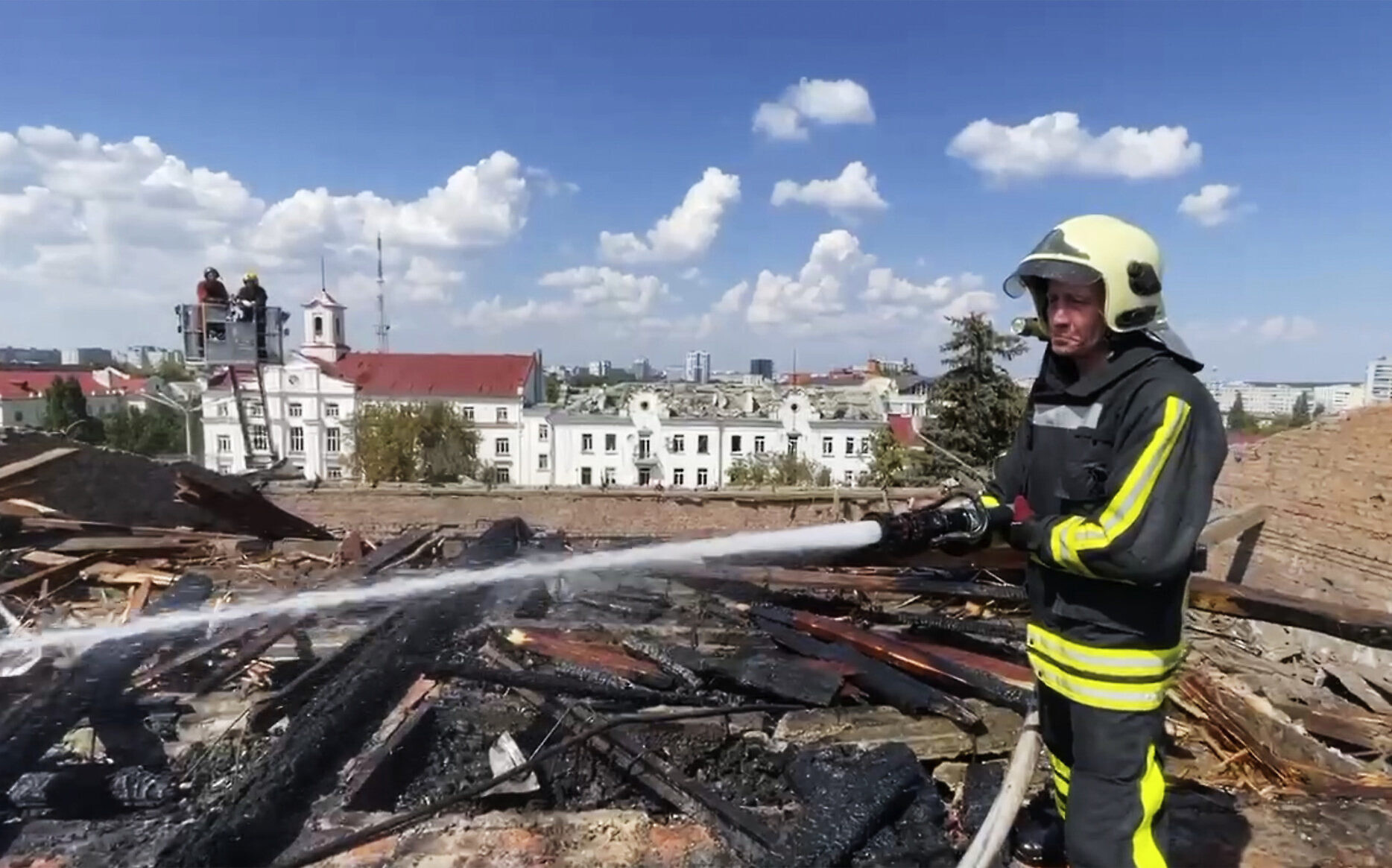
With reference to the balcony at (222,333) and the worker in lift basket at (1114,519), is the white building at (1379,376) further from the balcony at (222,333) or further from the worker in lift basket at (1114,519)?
the balcony at (222,333)

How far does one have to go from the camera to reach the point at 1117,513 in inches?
81.2

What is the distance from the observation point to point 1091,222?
232 centimetres

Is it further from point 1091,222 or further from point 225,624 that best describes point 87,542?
point 1091,222

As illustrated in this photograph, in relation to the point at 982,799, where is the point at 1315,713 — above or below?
below

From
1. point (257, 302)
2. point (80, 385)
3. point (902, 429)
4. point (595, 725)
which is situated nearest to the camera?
point (595, 725)

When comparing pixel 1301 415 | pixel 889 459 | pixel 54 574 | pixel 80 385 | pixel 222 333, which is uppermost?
pixel 222 333

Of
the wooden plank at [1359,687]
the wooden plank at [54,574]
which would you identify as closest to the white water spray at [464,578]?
the wooden plank at [54,574]

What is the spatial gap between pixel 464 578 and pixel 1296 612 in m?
5.45

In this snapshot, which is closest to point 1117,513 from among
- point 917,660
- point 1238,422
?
point 917,660

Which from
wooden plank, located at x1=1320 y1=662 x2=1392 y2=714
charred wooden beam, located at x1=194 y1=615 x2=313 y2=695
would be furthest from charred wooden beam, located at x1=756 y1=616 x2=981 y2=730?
wooden plank, located at x1=1320 y1=662 x2=1392 y2=714

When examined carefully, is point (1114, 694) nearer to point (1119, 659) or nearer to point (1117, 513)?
point (1119, 659)

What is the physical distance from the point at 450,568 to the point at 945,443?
24139 mm

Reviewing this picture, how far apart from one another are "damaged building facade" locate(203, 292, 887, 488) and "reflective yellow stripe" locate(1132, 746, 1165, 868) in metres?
51.2

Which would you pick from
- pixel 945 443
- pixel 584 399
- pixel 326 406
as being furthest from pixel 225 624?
pixel 326 406
